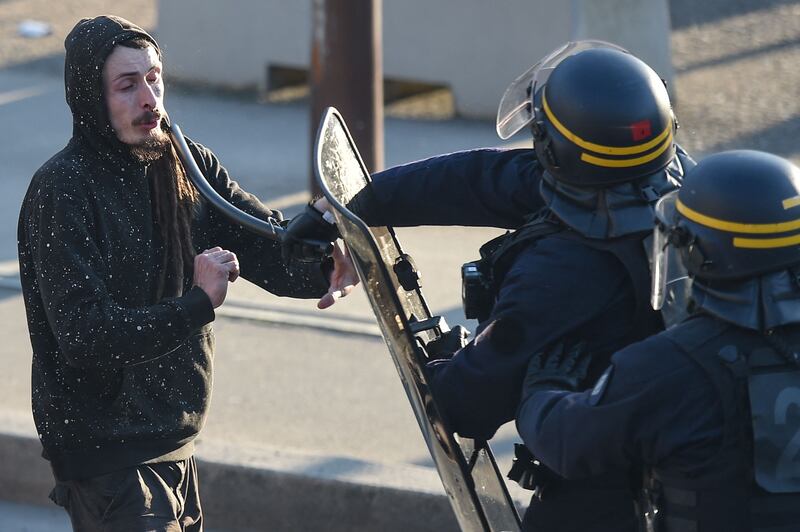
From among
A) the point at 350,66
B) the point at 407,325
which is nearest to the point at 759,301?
the point at 407,325

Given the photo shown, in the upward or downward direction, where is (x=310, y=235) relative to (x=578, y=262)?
downward

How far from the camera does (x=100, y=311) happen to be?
291 cm

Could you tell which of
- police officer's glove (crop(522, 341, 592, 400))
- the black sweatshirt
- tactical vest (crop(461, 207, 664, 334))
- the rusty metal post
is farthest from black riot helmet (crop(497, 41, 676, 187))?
the rusty metal post

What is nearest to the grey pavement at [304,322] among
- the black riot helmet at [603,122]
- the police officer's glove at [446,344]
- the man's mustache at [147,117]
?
the police officer's glove at [446,344]

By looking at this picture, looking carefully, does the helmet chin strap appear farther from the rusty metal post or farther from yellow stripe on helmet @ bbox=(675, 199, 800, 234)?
the rusty metal post

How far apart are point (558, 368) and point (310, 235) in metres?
0.84

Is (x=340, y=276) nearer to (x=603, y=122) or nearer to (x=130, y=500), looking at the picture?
(x=130, y=500)

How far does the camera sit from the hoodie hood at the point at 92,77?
119 inches

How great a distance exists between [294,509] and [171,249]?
1698 millimetres

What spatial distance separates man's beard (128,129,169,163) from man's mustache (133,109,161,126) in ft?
0.13

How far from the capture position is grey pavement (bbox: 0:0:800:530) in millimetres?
4625

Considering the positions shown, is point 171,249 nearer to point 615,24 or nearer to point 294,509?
point 294,509

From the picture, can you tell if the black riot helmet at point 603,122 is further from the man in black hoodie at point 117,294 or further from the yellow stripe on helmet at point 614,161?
the man in black hoodie at point 117,294

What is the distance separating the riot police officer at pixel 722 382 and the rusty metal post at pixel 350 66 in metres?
5.37
